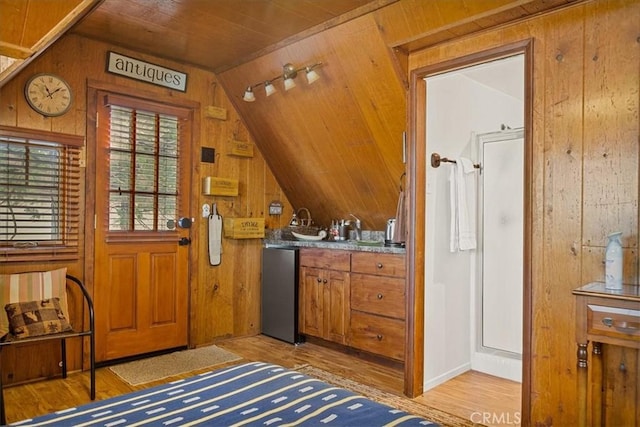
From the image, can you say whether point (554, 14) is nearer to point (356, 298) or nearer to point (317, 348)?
point (356, 298)

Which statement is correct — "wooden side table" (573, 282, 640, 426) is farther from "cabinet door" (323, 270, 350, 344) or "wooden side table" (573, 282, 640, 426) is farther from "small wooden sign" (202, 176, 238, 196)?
"small wooden sign" (202, 176, 238, 196)

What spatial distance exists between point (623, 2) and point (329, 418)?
223cm

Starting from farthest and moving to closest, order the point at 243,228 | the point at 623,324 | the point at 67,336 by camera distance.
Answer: the point at 243,228 < the point at 67,336 < the point at 623,324

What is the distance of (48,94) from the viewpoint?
319 centimetres

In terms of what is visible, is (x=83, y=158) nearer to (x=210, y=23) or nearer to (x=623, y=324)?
(x=210, y=23)

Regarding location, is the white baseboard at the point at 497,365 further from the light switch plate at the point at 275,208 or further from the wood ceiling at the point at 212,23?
the wood ceiling at the point at 212,23

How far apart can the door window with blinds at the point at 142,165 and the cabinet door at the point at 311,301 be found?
1276 mm

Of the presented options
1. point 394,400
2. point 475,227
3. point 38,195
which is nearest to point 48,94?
point 38,195

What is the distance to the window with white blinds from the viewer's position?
118 inches

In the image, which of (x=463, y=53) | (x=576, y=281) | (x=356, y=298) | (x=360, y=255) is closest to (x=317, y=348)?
(x=356, y=298)

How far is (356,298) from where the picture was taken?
3699mm

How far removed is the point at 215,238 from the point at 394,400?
212cm

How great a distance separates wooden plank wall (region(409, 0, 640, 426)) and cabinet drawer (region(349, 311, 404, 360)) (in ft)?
3.85

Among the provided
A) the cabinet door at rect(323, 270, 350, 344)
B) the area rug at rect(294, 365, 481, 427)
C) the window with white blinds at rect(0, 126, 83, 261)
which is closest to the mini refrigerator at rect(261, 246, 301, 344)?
the cabinet door at rect(323, 270, 350, 344)
